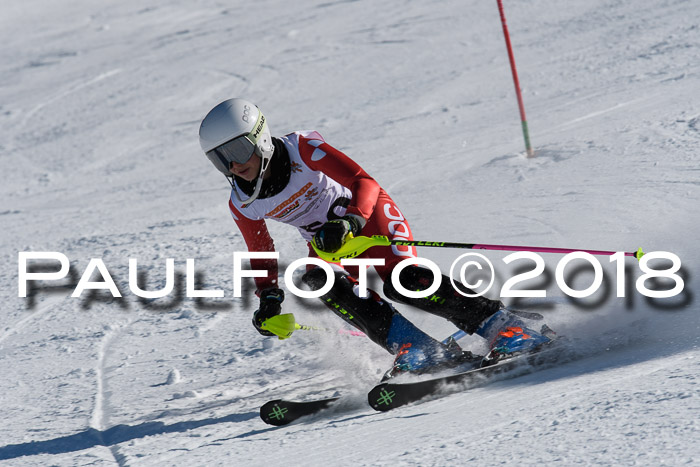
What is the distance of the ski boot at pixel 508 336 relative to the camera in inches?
148

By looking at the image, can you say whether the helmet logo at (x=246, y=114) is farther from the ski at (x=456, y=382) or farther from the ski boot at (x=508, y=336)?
the ski boot at (x=508, y=336)

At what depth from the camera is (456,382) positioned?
3623 millimetres

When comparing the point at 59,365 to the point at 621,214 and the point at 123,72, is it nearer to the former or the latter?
the point at 621,214

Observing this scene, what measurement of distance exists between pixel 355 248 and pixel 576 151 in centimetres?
398

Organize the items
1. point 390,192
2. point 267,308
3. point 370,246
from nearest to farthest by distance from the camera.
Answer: point 370,246 → point 267,308 → point 390,192

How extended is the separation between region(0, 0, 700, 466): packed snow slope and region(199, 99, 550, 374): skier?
371 millimetres

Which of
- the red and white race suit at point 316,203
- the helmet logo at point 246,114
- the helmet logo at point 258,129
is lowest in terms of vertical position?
the red and white race suit at point 316,203

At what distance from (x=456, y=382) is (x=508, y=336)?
387 millimetres

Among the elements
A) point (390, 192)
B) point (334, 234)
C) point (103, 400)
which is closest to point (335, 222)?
point (334, 234)

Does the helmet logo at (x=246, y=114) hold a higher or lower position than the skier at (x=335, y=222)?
higher

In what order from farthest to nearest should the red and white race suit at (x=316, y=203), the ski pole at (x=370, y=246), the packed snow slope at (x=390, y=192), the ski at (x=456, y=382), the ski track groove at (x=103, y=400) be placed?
the red and white race suit at (x=316, y=203) < the ski pole at (x=370, y=246) < the ski track groove at (x=103, y=400) < the ski at (x=456, y=382) < the packed snow slope at (x=390, y=192)

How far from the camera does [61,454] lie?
3629 millimetres

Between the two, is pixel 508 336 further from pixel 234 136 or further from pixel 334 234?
pixel 234 136

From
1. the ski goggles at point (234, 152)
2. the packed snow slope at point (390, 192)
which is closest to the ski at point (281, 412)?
the packed snow slope at point (390, 192)
